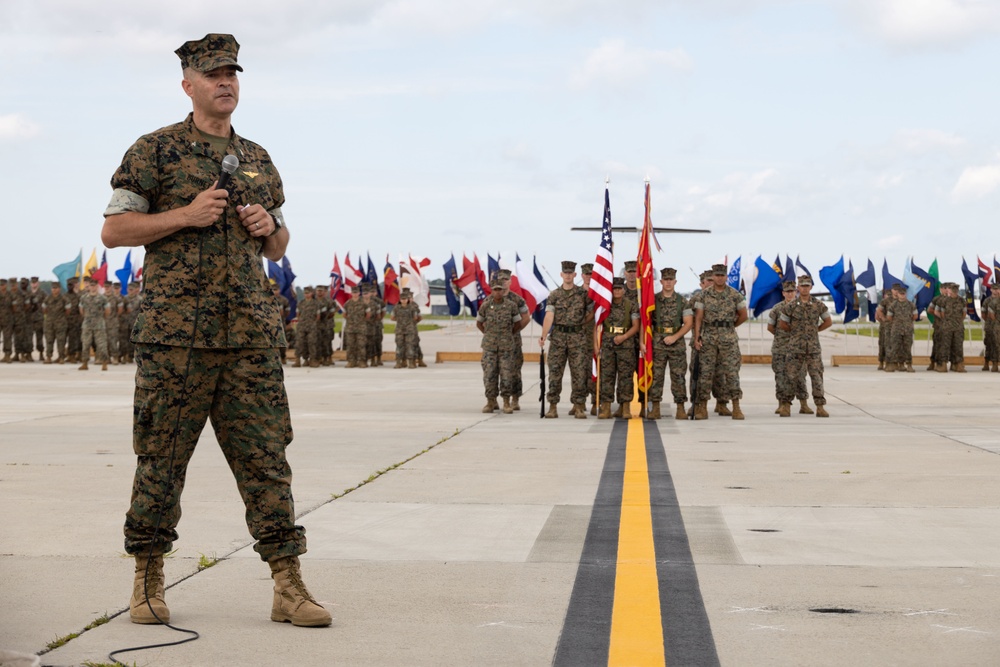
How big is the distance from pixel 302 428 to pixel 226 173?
9902mm

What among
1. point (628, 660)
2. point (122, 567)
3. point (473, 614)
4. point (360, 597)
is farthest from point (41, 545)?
point (628, 660)

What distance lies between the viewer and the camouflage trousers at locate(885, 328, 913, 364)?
97.4ft

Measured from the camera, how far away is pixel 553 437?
45.1 ft

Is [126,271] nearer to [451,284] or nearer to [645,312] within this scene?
[451,284]

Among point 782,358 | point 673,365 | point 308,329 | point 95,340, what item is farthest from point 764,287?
point 673,365

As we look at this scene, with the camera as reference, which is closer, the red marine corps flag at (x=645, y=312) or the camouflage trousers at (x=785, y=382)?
the red marine corps flag at (x=645, y=312)

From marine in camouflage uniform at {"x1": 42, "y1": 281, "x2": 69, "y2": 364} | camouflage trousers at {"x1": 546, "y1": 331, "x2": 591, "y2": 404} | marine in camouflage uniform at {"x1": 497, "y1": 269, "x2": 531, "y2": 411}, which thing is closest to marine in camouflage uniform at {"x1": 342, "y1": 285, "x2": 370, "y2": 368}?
marine in camouflage uniform at {"x1": 42, "y1": 281, "x2": 69, "y2": 364}

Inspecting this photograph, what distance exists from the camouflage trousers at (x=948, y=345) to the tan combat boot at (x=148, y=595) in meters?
27.4

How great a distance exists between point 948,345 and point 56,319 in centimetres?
2184

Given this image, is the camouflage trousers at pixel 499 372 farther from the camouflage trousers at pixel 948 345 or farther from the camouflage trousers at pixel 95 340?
the camouflage trousers at pixel 948 345

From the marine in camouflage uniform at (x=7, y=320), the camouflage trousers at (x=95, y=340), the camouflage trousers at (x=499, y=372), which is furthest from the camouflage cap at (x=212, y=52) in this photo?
the marine in camouflage uniform at (x=7, y=320)

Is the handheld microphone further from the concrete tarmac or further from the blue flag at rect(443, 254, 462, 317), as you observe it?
the blue flag at rect(443, 254, 462, 317)

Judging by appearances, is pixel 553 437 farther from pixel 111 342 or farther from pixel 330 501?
pixel 111 342

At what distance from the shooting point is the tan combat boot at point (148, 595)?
15.9ft
